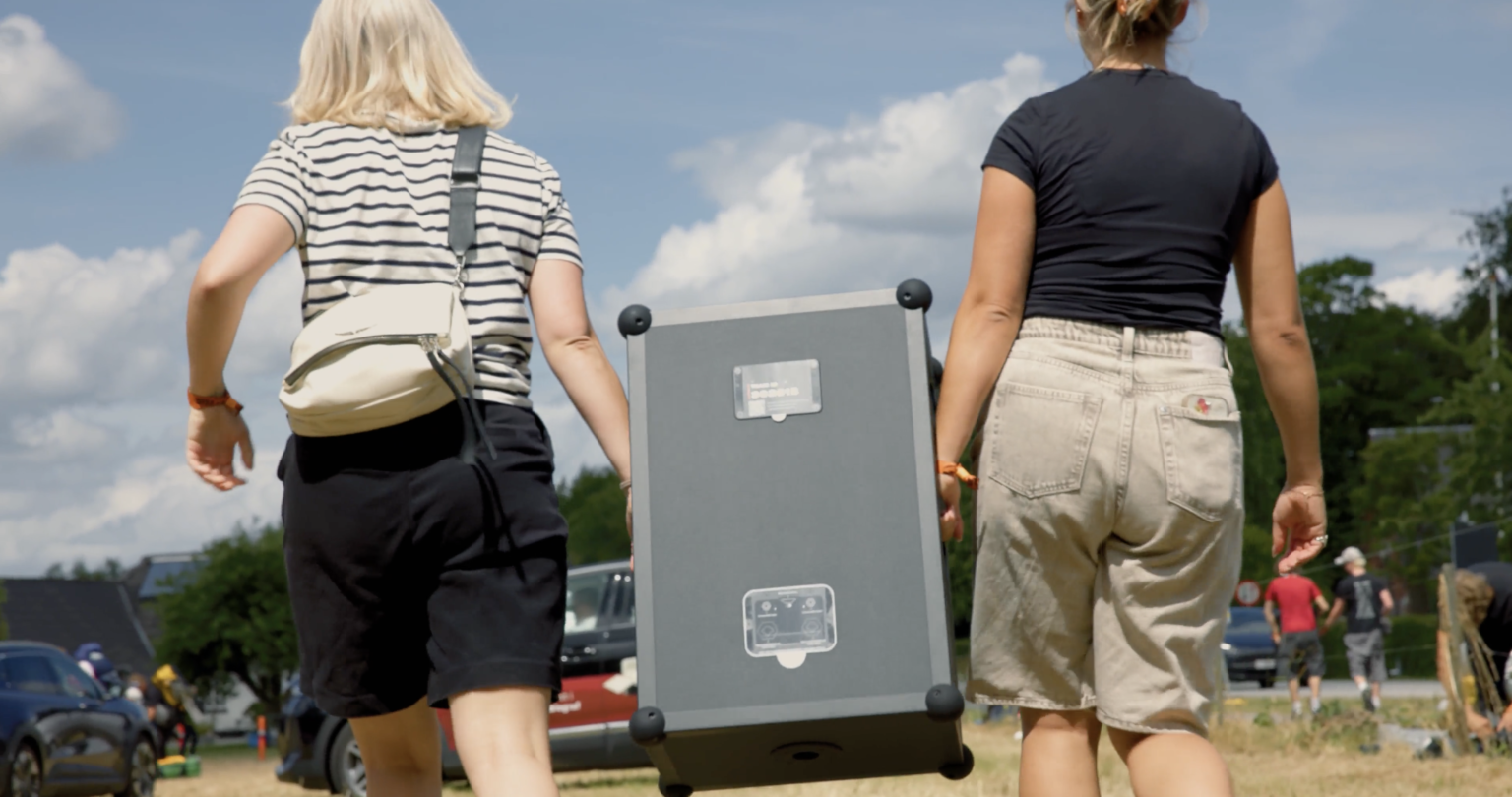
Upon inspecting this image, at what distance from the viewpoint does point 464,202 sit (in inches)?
121

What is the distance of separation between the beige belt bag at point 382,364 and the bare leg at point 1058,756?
122 centimetres

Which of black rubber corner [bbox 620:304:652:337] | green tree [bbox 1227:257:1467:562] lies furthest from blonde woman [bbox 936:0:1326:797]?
green tree [bbox 1227:257:1467:562]

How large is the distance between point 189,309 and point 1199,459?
75.1 inches

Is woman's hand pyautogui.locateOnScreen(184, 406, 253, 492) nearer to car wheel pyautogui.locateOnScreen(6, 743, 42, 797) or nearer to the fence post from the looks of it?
the fence post

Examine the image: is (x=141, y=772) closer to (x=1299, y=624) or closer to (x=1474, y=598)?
(x=1474, y=598)

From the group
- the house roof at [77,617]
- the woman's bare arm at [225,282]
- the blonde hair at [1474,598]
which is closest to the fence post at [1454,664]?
the blonde hair at [1474,598]

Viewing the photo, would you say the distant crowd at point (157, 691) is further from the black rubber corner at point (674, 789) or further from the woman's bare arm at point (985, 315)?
the woman's bare arm at point (985, 315)

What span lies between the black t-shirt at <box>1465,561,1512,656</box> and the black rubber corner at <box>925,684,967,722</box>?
7885mm

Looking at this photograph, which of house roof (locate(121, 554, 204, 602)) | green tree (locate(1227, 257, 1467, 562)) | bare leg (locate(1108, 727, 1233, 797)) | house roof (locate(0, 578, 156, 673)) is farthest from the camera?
house roof (locate(121, 554, 204, 602))

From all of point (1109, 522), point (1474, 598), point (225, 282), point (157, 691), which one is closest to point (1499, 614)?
point (1474, 598)

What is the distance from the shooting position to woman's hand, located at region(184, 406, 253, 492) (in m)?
3.16

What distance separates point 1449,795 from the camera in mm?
7137

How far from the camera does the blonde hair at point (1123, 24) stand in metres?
3.30

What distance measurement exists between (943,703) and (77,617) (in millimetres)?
75209
